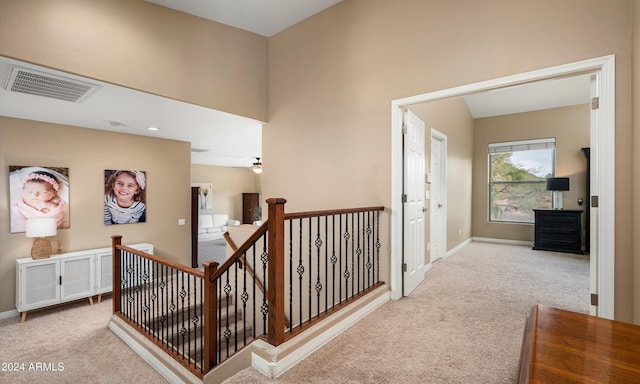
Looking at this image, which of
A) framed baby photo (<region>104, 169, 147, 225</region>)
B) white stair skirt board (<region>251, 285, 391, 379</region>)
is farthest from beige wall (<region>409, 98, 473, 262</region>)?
framed baby photo (<region>104, 169, 147, 225</region>)

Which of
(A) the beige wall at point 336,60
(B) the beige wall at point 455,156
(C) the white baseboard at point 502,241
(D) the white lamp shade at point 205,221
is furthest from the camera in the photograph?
(D) the white lamp shade at point 205,221

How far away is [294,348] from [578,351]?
171 centimetres

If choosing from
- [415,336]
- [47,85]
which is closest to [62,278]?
[47,85]

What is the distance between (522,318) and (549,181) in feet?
14.8

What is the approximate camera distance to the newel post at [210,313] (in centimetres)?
262

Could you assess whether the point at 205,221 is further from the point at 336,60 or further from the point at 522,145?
the point at 522,145

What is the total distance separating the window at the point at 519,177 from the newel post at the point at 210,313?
6.63m

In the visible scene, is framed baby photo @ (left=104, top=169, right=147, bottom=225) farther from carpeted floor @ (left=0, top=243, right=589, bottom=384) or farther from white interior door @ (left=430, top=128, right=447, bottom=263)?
white interior door @ (left=430, top=128, right=447, bottom=263)

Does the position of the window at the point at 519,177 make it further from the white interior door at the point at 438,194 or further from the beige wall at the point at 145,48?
the beige wall at the point at 145,48

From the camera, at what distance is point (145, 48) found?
304 centimetres

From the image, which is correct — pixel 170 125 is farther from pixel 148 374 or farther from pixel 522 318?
pixel 522 318

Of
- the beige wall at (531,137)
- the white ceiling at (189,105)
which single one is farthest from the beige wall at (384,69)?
the beige wall at (531,137)

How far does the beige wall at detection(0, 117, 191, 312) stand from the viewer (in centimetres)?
418

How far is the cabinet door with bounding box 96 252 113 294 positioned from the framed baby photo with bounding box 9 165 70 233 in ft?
2.40
